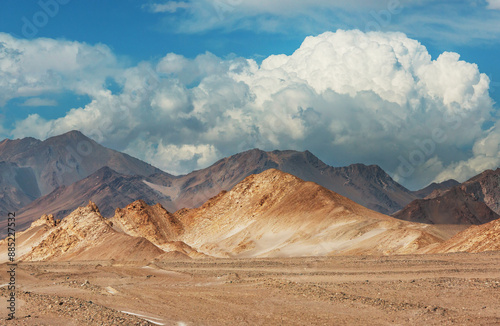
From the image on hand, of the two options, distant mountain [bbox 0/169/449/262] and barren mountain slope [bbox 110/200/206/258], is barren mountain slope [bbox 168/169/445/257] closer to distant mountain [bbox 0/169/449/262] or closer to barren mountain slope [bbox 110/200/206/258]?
distant mountain [bbox 0/169/449/262]

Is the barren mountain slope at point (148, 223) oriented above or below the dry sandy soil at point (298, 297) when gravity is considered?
above

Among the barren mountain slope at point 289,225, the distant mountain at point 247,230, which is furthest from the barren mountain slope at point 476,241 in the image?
the barren mountain slope at point 289,225

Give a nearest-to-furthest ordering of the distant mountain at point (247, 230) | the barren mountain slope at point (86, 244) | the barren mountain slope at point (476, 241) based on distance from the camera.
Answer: the barren mountain slope at point (476, 241)
the distant mountain at point (247, 230)
the barren mountain slope at point (86, 244)

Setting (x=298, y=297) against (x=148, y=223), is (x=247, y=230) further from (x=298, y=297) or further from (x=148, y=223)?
(x=298, y=297)

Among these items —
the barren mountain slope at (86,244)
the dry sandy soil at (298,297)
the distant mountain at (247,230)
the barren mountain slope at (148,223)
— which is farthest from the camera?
the barren mountain slope at (148,223)

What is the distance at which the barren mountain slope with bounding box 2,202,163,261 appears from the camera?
9994 centimetres

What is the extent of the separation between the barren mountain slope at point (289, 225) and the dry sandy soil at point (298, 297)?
27.8 meters

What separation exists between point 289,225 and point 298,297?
2861 inches

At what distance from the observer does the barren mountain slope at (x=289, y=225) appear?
288 feet

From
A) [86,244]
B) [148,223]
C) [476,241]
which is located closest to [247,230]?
[148,223]

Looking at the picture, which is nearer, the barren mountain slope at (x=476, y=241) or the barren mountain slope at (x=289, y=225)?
the barren mountain slope at (x=476, y=241)

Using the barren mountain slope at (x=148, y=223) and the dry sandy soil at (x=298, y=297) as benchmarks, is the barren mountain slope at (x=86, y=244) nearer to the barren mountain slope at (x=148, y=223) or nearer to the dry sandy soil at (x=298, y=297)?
the barren mountain slope at (x=148, y=223)

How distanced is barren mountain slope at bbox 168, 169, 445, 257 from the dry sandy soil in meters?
27.8

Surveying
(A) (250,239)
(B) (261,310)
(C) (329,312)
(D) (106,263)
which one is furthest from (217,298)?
(A) (250,239)
